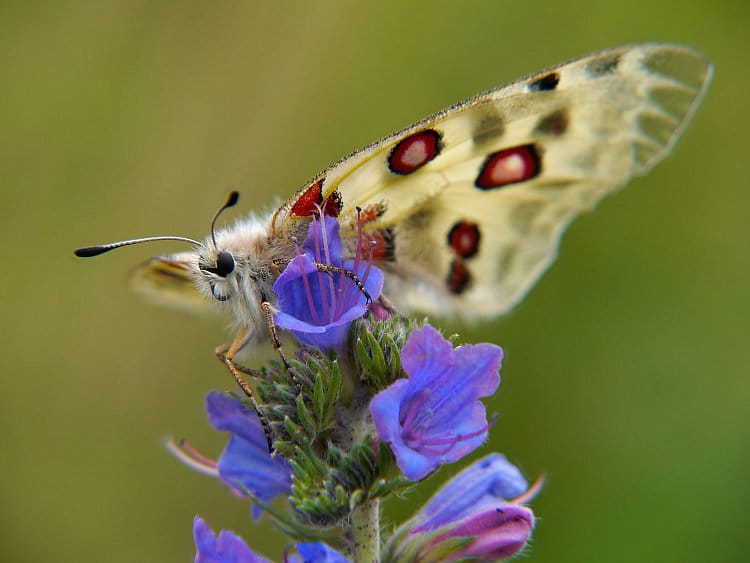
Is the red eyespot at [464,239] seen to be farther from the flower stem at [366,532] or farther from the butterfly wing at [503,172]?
the flower stem at [366,532]

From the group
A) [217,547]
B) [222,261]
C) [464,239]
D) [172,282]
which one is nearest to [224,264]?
[222,261]

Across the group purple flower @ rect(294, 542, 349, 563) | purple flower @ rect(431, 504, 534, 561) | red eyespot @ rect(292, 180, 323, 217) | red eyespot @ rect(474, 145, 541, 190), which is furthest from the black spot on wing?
purple flower @ rect(294, 542, 349, 563)

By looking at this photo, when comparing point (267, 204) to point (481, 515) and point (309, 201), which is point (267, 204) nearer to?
point (309, 201)

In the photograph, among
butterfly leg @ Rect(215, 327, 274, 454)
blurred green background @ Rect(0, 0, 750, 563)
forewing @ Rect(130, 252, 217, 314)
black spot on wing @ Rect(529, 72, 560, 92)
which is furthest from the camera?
blurred green background @ Rect(0, 0, 750, 563)

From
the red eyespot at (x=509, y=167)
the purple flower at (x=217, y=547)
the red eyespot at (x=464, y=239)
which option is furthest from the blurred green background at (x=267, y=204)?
the purple flower at (x=217, y=547)

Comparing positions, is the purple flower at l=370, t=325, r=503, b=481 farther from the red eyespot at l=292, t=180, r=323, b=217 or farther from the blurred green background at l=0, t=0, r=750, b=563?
the blurred green background at l=0, t=0, r=750, b=563

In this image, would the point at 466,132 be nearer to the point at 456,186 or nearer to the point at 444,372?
the point at 456,186

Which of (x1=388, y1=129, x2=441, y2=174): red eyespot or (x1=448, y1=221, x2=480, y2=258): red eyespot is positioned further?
(x1=448, y1=221, x2=480, y2=258): red eyespot

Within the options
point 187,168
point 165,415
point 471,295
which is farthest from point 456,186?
point 187,168
